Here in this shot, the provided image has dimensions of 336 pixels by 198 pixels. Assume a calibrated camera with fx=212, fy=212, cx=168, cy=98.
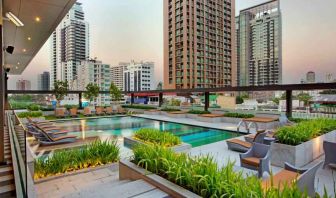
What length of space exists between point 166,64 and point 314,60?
40702 mm

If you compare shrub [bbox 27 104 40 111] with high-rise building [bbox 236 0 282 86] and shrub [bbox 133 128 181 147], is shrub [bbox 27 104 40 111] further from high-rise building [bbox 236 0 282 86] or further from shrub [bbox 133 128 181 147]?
high-rise building [bbox 236 0 282 86]

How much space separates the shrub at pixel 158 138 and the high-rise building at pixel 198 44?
53.1 m

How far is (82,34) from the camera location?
71.9m

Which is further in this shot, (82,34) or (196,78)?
(82,34)

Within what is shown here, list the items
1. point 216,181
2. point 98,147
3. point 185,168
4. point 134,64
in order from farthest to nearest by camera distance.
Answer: point 134,64, point 98,147, point 185,168, point 216,181

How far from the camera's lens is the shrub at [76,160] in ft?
14.3

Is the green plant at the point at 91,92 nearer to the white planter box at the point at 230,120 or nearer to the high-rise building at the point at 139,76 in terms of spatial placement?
the white planter box at the point at 230,120

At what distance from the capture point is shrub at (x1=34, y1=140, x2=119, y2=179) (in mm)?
4352

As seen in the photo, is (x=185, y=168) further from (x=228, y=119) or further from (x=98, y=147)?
(x=228, y=119)

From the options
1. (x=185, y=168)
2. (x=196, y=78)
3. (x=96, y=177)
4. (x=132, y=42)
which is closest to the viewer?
(x=185, y=168)

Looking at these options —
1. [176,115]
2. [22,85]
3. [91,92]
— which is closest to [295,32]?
[176,115]

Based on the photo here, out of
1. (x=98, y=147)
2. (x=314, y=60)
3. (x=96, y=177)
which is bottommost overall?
(x=96, y=177)

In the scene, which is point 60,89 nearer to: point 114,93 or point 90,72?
point 114,93

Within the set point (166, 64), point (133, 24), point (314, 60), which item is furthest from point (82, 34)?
point (314, 60)
